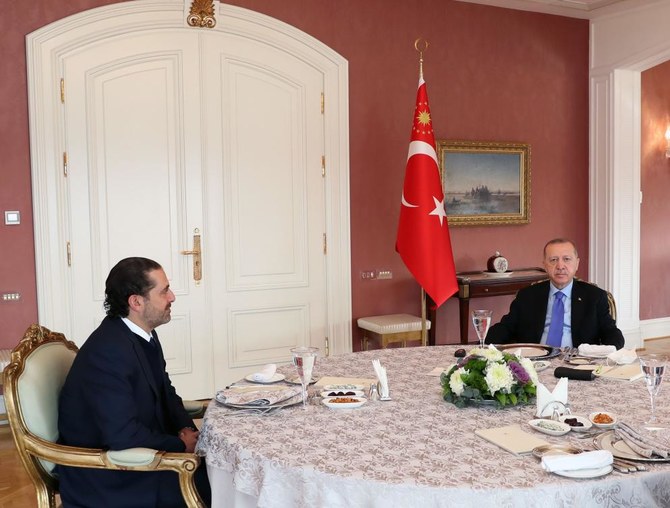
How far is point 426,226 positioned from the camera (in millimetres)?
5344

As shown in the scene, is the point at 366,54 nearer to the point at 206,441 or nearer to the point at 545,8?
the point at 545,8

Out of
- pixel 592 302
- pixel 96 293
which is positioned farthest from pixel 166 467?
pixel 96 293

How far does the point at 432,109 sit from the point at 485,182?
0.83m

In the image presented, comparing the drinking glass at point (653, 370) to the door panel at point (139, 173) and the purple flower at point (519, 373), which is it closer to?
the purple flower at point (519, 373)

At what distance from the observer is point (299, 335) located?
5.66m

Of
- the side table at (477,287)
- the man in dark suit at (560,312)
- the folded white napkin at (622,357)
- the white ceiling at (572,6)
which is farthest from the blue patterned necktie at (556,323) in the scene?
Result: the white ceiling at (572,6)

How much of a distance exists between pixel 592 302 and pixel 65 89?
360 cm

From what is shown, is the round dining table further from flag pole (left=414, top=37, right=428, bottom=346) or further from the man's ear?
flag pole (left=414, top=37, right=428, bottom=346)

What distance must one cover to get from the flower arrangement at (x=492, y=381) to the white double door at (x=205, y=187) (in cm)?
328

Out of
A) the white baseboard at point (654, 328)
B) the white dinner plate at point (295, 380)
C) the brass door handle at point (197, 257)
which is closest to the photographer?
the white dinner plate at point (295, 380)

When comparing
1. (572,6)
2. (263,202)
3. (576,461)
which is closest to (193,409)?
(576,461)

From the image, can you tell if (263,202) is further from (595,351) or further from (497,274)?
(595,351)

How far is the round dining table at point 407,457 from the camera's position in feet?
5.47

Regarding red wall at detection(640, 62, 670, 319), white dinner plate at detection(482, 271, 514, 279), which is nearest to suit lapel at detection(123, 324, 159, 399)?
white dinner plate at detection(482, 271, 514, 279)
